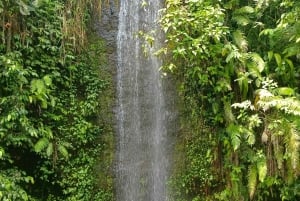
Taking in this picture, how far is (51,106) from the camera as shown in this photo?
7184 millimetres

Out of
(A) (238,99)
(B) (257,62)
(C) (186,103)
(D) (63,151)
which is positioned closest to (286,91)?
(B) (257,62)

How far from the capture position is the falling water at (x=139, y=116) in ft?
23.8

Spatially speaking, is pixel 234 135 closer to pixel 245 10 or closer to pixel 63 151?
pixel 245 10

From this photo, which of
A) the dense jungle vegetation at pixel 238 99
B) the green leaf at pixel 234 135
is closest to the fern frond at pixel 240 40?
the dense jungle vegetation at pixel 238 99

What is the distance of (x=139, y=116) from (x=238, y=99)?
6.23 ft

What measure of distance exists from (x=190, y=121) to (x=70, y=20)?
2902 millimetres

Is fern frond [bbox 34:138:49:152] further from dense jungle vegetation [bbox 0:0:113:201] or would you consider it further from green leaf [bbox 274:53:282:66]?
green leaf [bbox 274:53:282:66]

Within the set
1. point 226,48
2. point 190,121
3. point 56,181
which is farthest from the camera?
point 190,121

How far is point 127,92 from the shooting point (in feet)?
26.1

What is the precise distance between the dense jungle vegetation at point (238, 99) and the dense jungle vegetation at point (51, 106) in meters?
1.59

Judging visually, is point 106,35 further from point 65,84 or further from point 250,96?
point 250,96

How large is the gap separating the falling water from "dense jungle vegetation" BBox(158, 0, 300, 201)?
381 mm

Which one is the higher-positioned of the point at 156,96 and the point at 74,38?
the point at 74,38

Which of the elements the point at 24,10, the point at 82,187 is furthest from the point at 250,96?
the point at 24,10
